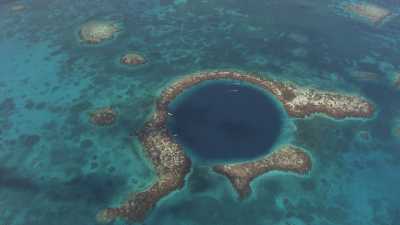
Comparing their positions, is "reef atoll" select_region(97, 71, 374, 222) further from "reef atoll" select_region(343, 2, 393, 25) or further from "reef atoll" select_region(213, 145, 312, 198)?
"reef atoll" select_region(343, 2, 393, 25)

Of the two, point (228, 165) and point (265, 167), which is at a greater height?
point (265, 167)

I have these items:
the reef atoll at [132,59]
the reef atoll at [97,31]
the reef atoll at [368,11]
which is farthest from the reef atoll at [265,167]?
the reef atoll at [368,11]

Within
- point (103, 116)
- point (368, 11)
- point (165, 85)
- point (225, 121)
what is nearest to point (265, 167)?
point (225, 121)

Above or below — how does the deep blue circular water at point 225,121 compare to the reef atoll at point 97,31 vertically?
below

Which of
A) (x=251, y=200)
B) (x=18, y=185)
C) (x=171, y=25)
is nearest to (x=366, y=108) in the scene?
(x=251, y=200)

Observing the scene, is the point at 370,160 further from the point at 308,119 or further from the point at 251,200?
the point at 251,200

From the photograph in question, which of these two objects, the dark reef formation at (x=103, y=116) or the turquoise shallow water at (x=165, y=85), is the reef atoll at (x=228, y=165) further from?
the dark reef formation at (x=103, y=116)

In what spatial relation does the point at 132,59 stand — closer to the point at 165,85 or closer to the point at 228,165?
the point at 165,85
